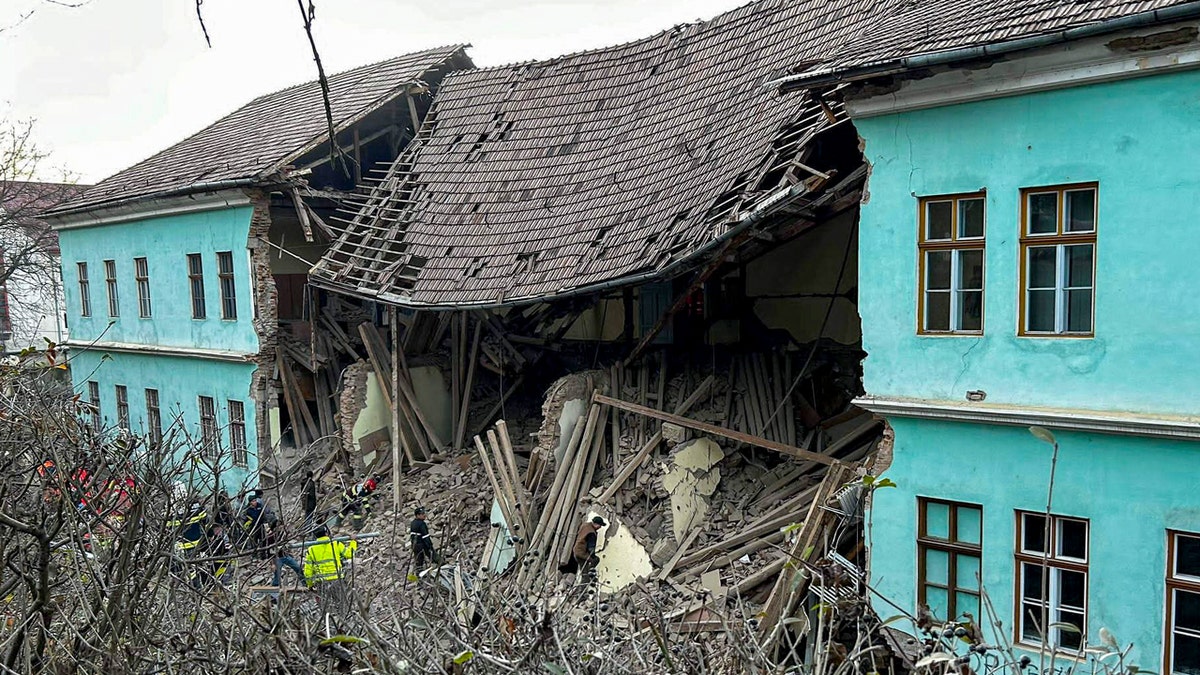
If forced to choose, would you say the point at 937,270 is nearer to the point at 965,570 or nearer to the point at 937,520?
the point at 937,520

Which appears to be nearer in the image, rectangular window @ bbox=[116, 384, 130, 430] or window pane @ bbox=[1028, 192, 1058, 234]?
window pane @ bbox=[1028, 192, 1058, 234]

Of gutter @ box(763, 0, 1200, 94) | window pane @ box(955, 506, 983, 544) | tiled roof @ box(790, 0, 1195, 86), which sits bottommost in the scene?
window pane @ box(955, 506, 983, 544)

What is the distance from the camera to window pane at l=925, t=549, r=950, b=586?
902cm

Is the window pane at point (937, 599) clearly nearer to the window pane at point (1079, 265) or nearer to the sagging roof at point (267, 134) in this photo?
the window pane at point (1079, 265)

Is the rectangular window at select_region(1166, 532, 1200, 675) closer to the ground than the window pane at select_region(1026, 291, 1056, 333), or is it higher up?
closer to the ground

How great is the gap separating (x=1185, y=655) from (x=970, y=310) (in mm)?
3312

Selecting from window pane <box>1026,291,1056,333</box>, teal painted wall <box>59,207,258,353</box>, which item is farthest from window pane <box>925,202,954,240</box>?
teal painted wall <box>59,207,258,353</box>

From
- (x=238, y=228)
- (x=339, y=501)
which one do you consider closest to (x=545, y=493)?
(x=339, y=501)

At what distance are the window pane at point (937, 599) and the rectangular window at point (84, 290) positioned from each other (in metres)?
21.4

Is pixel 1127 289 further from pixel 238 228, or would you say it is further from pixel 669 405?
pixel 238 228

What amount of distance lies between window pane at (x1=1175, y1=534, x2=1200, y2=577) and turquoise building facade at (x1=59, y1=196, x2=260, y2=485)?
548 inches

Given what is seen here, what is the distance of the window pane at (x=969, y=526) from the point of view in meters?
8.86

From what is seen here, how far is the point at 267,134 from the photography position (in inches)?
791

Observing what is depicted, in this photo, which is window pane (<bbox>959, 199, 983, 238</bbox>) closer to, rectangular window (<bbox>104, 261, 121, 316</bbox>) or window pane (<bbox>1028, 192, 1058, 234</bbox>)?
window pane (<bbox>1028, 192, 1058, 234</bbox>)
